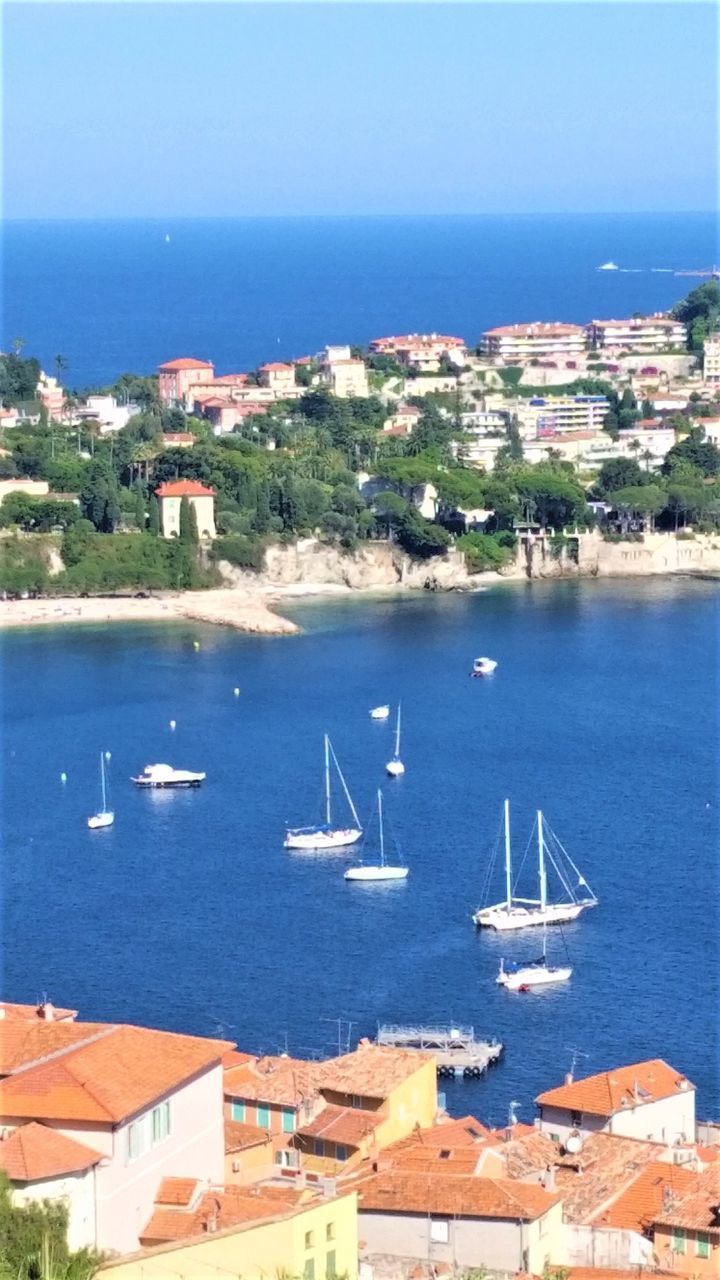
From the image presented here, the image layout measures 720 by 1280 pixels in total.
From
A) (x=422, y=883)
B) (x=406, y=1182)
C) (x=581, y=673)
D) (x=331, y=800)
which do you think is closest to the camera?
(x=406, y=1182)

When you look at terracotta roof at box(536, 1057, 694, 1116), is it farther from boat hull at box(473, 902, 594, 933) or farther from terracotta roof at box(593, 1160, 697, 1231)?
boat hull at box(473, 902, 594, 933)

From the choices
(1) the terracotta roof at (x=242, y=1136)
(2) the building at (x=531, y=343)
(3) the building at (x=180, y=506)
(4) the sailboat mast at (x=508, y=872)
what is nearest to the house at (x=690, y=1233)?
(1) the terracotta roof at (x=242, y=1136)

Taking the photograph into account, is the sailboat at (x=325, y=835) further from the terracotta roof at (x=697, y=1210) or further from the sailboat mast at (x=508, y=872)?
the terracotta roof at (x=697, y=1210)

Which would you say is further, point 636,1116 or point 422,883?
point 422,883

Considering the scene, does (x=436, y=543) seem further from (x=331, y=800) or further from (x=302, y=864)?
(x=302, y=864)

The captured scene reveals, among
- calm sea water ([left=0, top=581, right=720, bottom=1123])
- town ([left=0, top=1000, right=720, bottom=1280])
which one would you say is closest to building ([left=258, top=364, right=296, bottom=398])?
calm sea water ([left=0, top=581, right=720, bottom=1123])

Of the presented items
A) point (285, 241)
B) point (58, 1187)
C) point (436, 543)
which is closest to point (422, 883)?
point (58, 1187)

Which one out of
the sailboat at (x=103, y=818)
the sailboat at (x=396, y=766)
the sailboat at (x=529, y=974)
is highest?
the sailboat at (x=396, y=766)
